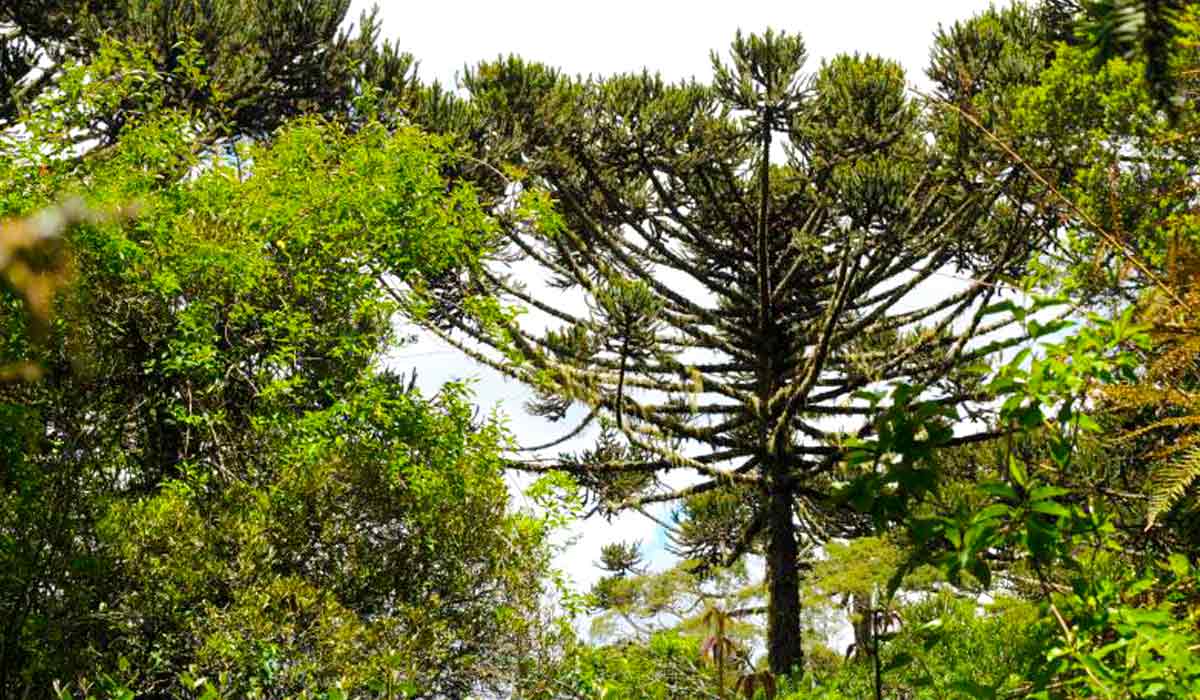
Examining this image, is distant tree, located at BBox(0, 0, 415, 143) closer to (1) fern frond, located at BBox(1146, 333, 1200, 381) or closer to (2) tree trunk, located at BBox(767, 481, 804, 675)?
(2) tree trunk, located at BBox(767, 481, 804, 675)

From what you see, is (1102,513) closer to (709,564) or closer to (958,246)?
(958,246)

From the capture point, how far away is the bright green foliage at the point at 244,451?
594 cm

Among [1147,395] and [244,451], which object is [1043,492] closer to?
[1147,395]

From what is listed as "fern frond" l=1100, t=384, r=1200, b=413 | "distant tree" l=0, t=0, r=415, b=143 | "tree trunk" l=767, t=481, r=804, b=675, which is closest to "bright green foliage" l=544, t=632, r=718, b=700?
"tree trunk" l=767, t=481, r=804, b=675

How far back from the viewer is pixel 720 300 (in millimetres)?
13180

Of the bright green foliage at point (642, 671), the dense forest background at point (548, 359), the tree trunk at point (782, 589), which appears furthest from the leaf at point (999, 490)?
the tree trunk at point (782, 589)

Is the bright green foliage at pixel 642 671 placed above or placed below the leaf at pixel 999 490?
above

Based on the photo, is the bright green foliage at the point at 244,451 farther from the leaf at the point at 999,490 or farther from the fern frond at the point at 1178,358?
the fern frond at the point at 1178,358

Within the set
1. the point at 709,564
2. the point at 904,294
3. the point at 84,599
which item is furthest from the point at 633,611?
the point at 84,599

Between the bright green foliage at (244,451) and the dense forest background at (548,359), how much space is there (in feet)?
0.09

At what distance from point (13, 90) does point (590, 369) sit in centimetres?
705

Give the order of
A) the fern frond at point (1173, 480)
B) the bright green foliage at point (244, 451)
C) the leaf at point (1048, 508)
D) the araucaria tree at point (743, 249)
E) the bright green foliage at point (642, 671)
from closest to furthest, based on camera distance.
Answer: the leaf at point (1048, 508)
the fern frond at point (1173, 480)
the bright green foliage at point (244, 451)
the bright green foliage at point (642, 671)
the araucaria tree at point (743, 249)

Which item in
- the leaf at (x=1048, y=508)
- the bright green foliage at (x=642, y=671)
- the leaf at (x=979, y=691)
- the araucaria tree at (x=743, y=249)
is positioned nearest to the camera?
the leaf at (x=1048, y=508)

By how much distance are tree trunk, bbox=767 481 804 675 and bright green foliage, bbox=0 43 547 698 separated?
4.71m
